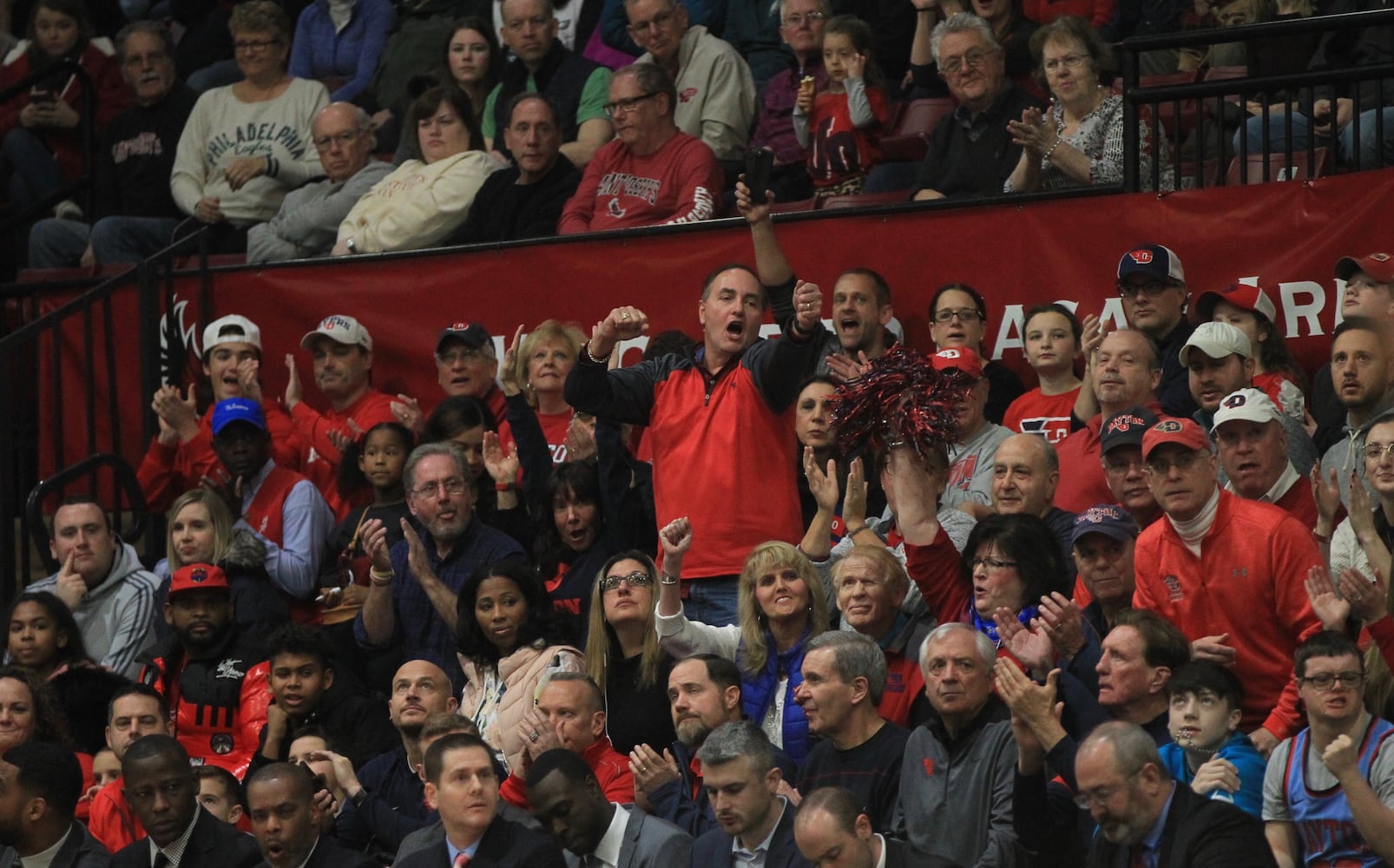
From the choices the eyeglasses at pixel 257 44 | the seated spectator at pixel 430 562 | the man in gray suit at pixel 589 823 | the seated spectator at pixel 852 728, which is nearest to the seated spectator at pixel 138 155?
the eyeglasses at pixel 257 44

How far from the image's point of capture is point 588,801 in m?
7.65

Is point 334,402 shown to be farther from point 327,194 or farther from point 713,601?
point 713,601

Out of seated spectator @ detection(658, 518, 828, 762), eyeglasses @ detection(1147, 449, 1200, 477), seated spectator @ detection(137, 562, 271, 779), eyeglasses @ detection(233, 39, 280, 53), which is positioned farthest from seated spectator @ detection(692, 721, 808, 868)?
eyeglasses @ detection(233, 39, 280, 53)

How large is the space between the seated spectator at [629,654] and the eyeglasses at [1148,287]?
220 centimetres

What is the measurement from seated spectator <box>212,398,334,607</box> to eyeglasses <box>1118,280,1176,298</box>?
3727 mm

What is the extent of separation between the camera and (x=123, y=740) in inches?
362

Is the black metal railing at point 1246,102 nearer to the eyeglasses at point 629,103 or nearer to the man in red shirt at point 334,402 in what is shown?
the eyeglasses at point 629,103

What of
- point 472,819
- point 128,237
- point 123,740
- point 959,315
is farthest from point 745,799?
point 128,237

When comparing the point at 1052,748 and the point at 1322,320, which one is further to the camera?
the point at 1322,320

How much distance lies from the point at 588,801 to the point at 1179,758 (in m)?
1.92

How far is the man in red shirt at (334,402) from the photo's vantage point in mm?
10898

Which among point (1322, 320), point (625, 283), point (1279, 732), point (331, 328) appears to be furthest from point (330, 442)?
point (1279, 732)

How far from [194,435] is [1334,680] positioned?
610cm

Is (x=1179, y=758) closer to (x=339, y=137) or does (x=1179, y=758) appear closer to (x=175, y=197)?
(x=339, y=137)
